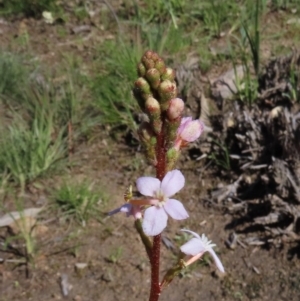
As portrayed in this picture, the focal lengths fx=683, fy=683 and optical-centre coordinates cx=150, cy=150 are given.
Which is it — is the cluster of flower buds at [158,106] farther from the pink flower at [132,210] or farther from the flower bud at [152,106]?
the pink flower at [132,210]

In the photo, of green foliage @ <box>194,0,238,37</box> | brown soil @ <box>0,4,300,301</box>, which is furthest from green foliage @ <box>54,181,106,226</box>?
green foliage @ <box>194,0,238,37</box>

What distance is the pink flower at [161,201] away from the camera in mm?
1580

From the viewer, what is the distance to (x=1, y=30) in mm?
5766

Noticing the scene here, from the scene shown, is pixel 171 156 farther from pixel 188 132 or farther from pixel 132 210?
pixel 132 210

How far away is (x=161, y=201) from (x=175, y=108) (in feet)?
0.74

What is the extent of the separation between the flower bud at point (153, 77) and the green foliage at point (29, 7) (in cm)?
446

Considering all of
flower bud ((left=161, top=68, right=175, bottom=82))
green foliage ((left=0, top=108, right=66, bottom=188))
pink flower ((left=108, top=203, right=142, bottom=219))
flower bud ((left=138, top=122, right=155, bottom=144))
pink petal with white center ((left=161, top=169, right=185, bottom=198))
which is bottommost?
green foliage ((left=0, top=108, right=66, bottom=188))

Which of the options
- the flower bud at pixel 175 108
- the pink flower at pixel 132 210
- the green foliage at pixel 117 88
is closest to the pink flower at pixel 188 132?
the flower bud at pixel 175 108

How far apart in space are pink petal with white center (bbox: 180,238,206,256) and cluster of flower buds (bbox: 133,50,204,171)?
0.73 feet

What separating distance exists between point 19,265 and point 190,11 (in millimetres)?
2751

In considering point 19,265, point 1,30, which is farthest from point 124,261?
point 1,30

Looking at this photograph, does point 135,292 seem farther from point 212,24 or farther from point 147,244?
point 212,24

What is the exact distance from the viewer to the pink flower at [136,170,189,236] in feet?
5.18

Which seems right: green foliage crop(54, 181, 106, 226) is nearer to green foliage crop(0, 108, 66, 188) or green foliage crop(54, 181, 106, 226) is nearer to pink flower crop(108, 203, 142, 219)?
green foliage crop(0, 108, 66, 188)
